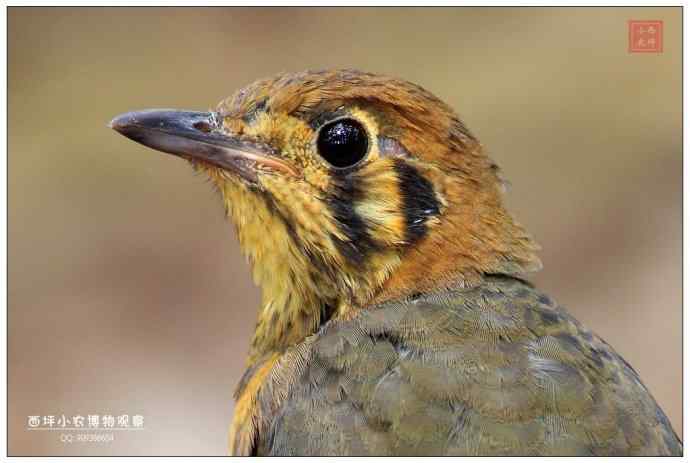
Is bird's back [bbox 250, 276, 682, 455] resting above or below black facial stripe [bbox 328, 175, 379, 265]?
below

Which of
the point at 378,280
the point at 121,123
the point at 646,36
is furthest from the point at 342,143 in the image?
the point at 646,36

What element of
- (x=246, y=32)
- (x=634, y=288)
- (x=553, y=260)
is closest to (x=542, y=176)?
(x=553, y=260)

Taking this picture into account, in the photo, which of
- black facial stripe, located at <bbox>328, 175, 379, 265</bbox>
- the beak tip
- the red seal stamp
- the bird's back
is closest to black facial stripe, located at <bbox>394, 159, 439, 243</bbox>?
black facial stripe, located at <bbox>328, 175, 379, 265</bbox>

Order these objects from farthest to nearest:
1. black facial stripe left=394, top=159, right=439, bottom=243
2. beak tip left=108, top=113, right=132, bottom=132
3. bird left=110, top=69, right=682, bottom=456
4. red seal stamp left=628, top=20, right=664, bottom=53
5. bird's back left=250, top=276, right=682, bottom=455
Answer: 1. red seal stamp left=628, top=20, right=664, bottom=53
2. beak tip left=108, top=113, right=132, bottom=132
3. black facial stripe left=394, top=159, right=439, bottom=243
4. bird left=110, top=69, right=682, bottom=456
5. bird's back left=250, top=276, right=682, bottom=455

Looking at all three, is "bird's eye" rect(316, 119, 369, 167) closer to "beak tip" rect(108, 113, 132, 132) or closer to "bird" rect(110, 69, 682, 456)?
"bird" rect(110, 69, 682, 456)

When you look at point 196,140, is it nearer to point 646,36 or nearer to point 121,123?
point 121,123

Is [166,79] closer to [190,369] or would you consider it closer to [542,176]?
[190,369]

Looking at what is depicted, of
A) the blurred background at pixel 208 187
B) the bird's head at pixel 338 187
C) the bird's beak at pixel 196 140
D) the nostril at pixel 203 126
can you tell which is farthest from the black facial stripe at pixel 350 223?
the blurred background at pixel 208 187
